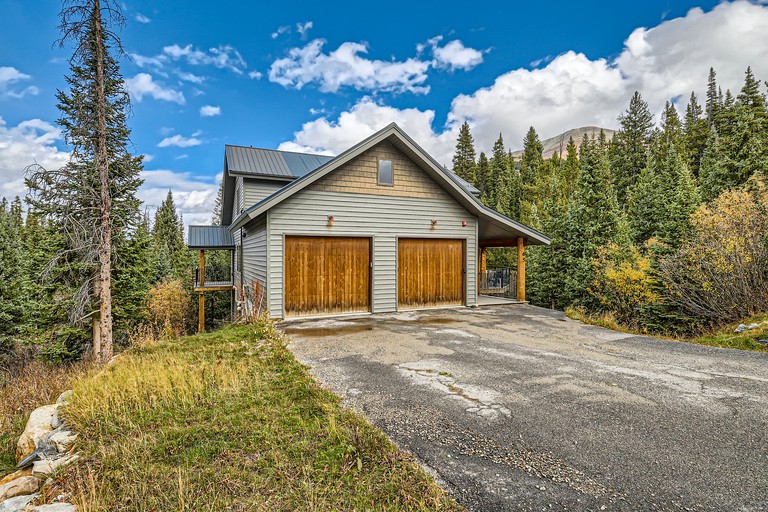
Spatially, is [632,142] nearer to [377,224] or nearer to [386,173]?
[386,173]

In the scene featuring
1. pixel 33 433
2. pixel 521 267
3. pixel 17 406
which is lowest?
pixel 17 406

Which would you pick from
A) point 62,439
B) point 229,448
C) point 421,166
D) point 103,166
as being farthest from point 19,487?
point 421,166

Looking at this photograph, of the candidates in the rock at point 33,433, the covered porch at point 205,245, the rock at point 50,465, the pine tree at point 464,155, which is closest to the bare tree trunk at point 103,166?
the rock at point 33,433

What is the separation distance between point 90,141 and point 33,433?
7.61m

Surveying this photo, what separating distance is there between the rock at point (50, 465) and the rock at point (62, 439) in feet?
0.62

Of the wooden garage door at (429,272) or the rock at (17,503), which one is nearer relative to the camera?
the rock at (17,503)

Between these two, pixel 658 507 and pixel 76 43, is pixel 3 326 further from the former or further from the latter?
pixel 658 507

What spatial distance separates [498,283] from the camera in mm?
19750

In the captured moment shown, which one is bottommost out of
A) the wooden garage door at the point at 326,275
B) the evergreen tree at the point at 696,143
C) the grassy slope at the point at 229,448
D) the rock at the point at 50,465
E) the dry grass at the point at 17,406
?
the dry grass at the point at 17,406

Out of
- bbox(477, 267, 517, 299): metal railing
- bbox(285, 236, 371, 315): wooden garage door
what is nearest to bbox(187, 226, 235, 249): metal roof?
bbox(285, 236, 371, 315): wooden garage door

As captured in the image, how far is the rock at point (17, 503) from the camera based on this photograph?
105 inches

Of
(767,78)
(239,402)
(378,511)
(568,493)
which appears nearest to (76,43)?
(239,402)

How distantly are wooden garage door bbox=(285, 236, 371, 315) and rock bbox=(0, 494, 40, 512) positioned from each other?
6.42 meters

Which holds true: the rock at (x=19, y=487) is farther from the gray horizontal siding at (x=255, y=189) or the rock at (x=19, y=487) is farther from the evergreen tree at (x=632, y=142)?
the evergreen tree at (x=632, y=142)
